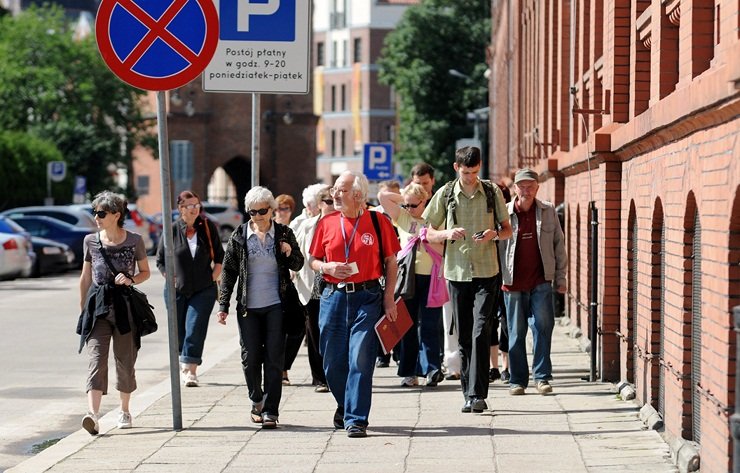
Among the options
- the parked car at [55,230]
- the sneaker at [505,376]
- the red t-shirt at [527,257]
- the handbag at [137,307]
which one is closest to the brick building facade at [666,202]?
the red t-shirt at [527,257]

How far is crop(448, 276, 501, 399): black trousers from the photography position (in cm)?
1147

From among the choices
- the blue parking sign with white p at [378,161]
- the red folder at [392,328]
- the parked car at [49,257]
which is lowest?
the parked car at [49,257]

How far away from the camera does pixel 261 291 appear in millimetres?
10758

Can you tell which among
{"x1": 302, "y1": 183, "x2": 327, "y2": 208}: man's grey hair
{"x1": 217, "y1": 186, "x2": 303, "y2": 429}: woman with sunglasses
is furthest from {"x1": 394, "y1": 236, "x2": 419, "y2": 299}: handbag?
{"x1": 217, "y1": 186, "x2": 303, "y2": 429}: woman with sunglasses

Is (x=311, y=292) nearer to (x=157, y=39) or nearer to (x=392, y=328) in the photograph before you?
(x=392, y=328)

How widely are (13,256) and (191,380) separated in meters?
20.6

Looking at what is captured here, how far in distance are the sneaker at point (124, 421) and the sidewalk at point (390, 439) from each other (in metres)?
0.08

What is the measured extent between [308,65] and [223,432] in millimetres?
3247

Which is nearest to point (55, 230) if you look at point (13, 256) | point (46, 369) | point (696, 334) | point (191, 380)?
point (13, 256)

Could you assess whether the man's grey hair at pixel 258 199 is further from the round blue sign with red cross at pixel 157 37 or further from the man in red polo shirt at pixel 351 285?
the round blue sign with red cross at pixel 157 37

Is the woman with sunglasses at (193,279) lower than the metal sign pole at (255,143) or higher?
lower

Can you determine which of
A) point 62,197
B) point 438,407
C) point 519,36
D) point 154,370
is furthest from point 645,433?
point 62,197

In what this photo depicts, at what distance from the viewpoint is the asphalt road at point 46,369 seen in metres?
11.4

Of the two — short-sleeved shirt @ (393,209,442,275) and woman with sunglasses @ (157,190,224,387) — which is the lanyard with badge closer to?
short-sleeved shirt @ (393,209,442,275)
